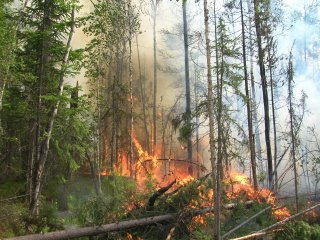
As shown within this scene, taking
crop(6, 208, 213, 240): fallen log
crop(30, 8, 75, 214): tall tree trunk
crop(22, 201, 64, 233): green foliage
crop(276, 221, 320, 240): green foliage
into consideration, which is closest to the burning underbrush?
crop(6, 208, 213, 240): fallen log

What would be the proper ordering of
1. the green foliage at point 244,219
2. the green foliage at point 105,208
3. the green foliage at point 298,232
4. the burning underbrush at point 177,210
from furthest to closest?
the green foliage at point 298,232 < the green foliage at point 244,219 < the burning underbrush at point 177,210 < the green foliage at point 105,208

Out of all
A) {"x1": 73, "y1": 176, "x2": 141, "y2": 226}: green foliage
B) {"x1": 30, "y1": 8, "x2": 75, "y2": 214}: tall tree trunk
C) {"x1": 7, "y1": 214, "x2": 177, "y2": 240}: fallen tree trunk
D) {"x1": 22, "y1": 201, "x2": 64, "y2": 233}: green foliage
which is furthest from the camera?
{"x1": 30, "y1": 8, "x2": 75, "y2": 214}: tall tree trunk

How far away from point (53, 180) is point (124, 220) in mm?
13511

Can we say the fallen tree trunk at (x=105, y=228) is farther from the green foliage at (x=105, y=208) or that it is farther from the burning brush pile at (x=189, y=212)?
the green foliage at (x=105, y=208)

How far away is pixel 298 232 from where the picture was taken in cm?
992

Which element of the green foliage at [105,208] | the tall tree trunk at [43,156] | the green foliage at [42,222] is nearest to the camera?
the green foliage at [105,208]

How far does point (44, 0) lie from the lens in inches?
597

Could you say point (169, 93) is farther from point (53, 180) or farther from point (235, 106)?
point (53, 180)

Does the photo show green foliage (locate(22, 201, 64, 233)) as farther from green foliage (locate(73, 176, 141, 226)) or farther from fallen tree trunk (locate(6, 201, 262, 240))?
fallen tree trunk (locate(6, 201, 262, 240))

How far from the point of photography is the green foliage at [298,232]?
9766 mm

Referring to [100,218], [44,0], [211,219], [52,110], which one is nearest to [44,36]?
[44,0]

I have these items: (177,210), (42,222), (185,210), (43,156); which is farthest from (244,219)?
(43,156)

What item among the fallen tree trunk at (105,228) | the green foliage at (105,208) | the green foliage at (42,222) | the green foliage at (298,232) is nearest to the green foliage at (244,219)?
the green foliage at (298,232)

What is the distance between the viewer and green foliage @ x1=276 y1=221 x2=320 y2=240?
32.0ft
